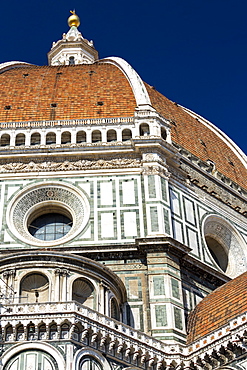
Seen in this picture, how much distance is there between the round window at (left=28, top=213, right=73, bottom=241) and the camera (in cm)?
2472

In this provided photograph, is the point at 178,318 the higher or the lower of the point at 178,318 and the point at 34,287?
the lower

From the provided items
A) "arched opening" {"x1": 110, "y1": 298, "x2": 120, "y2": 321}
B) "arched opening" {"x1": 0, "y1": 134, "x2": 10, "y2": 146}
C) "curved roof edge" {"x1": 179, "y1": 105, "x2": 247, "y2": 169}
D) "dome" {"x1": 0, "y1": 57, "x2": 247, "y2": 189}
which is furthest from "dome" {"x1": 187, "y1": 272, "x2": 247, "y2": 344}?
"curved roof edge" {"x1": 179, "y1": 105, "x2": 247, "y2": 169}

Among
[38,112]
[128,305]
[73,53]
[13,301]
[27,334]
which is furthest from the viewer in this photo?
[73,53]

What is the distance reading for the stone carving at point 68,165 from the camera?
25.7m

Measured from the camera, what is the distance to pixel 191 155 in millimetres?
28828

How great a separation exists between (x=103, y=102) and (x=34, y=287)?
10.4 m

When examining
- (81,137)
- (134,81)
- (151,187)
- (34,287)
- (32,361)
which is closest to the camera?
(32,361)

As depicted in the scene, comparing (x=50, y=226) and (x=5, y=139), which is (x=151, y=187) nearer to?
(x=50, y=226)

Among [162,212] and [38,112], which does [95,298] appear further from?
[38,112]

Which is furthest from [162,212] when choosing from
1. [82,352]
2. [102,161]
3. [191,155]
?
[82,352]

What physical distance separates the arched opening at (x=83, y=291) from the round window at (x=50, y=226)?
3.85 meters

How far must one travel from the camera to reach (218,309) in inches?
845

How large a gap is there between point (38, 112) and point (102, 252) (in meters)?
7.77

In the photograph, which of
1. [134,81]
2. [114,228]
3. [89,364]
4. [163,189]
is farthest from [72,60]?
[89,364]
